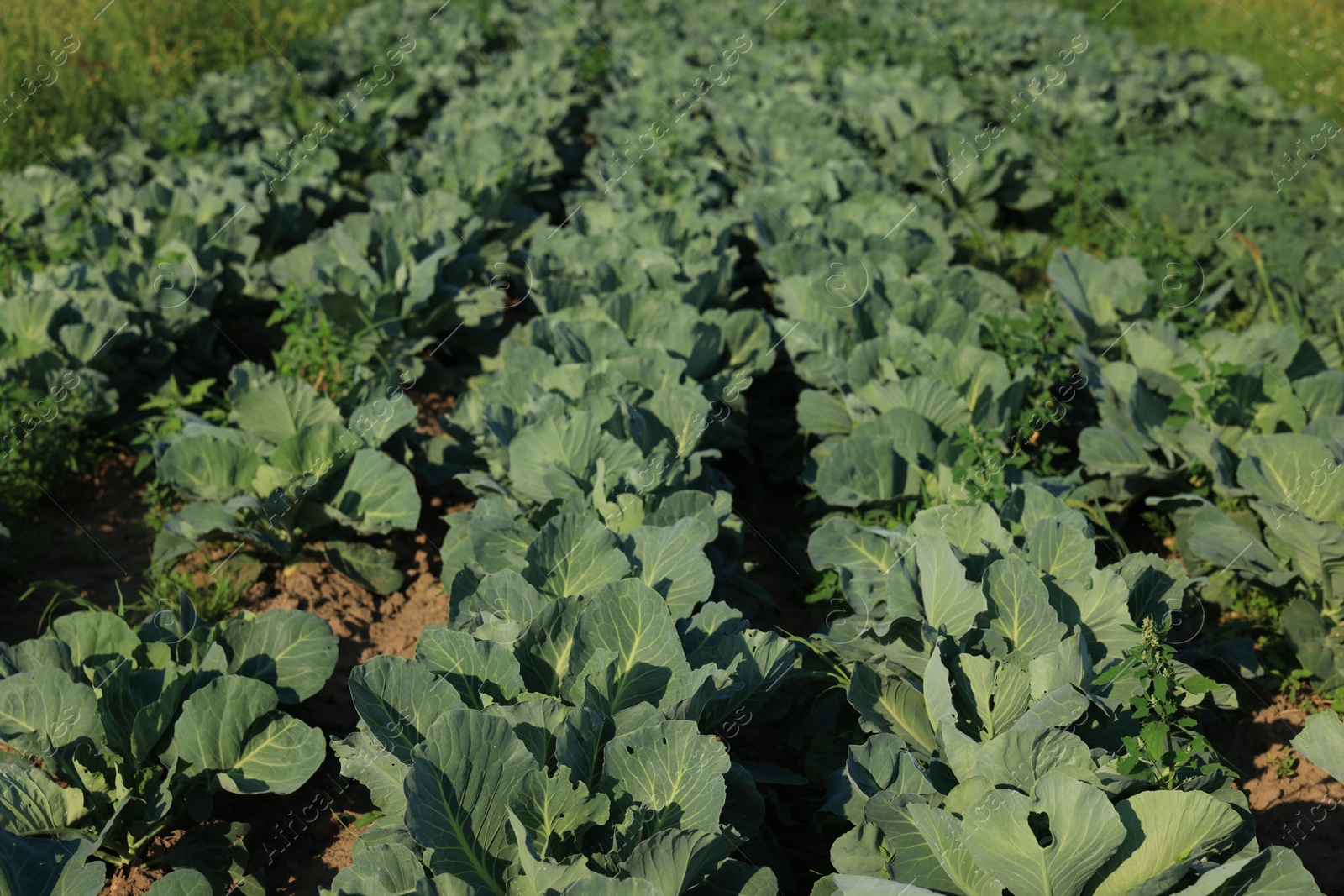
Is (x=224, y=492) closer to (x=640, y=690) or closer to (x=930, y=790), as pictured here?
(x=640, y=690)

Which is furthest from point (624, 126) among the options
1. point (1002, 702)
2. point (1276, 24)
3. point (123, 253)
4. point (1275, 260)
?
point (1276, 24)

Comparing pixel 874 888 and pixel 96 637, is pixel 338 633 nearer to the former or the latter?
pixel 96 637

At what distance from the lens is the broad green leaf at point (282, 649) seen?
2834 mm

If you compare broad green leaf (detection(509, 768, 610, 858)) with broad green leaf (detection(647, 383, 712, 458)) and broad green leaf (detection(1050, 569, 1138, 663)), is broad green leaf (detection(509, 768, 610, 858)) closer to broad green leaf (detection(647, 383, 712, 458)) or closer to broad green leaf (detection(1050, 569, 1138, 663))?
broad green leaf (detection(1050, 569, 1138, 663))

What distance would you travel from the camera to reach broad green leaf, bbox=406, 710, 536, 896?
1948mm

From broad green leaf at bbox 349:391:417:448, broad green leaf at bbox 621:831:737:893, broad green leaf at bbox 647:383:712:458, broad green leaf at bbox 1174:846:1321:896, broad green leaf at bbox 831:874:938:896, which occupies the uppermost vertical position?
broad green leaf at bbox 349:391:417:448

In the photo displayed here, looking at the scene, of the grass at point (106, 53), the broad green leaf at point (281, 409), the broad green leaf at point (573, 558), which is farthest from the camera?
the grass at point (106, 53)

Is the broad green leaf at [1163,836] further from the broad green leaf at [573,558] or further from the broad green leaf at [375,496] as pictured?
the broad green leaf at [375,496]

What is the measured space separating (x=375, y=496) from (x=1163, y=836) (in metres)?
2.70

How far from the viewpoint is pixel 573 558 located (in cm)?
276

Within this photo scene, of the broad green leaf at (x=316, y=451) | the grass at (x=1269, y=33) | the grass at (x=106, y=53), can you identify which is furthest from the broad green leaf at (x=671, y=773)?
the grass at (x=1269, y=33)

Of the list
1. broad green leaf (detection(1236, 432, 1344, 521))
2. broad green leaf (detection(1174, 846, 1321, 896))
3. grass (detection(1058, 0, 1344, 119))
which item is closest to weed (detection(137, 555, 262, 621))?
broad green leaf (detection(1174, 846, 1321, 896))

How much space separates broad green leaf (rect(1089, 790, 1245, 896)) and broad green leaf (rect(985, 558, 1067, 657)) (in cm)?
55

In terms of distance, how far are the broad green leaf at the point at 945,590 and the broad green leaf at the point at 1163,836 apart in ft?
1.99
